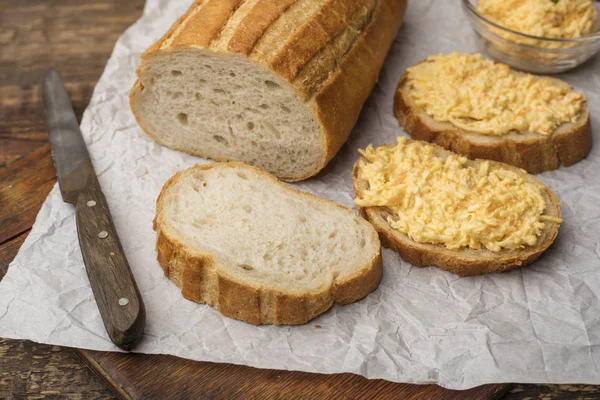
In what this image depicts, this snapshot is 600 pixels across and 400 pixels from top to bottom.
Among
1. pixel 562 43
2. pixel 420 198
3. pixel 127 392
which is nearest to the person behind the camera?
pixel 127 392

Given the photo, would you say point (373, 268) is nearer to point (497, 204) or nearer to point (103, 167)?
point (497, 204)

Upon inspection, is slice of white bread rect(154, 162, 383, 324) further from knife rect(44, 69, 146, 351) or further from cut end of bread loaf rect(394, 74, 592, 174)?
cut end of bread loaf rect(394, 74, 592, 174)

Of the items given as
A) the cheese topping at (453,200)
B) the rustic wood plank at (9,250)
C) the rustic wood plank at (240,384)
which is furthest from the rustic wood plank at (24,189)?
the cheese topping at (453,200)

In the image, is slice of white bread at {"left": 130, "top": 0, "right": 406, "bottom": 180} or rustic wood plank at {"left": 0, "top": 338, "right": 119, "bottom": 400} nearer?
rustic wood plank at {"left": 0, "top": 338, "right": 119, "bottom": 400}

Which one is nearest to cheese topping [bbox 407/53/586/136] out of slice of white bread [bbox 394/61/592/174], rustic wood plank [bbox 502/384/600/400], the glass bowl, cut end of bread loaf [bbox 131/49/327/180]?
slice of white bread [bbox 394/61/592/174]

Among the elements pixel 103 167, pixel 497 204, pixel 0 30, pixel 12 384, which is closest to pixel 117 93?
pixel 103 167

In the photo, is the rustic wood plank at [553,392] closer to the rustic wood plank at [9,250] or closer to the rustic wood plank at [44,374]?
the rustic wood plank at [44,374]
